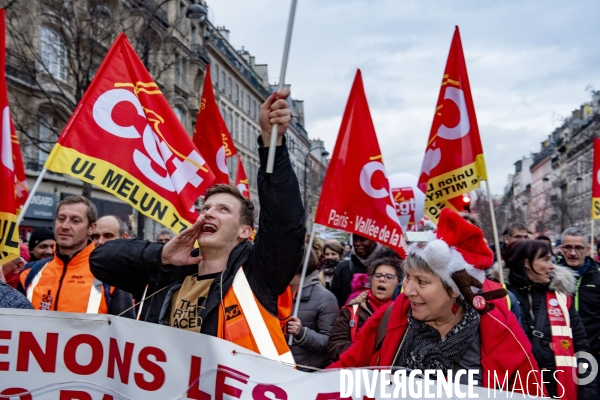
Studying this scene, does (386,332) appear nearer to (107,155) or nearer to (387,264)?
(387,264)

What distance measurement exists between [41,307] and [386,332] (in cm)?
235

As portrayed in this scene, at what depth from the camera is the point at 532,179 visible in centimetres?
11275

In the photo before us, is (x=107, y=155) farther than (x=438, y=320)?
Yes

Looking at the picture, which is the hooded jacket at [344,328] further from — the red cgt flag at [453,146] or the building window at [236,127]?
the building window at [236,127]

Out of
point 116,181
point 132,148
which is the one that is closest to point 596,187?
point 132,148

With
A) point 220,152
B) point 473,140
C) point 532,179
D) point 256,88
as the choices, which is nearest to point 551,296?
point 473,140

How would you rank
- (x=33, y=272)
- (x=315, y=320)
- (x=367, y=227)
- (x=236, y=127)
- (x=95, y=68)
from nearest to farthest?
(x=33, y=272)
(x=315, y=320)
(x=367, y=227)
(x=95, y=68)
(x=236, y=127)

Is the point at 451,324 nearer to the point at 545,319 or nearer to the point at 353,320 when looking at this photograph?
the point at 545,319

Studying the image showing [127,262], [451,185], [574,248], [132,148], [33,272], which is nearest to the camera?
[127,262]

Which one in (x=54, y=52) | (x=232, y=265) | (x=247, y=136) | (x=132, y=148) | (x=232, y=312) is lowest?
(x=232, y=312)

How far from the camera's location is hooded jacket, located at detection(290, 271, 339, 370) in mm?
4309

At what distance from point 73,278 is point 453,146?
12.4 ft

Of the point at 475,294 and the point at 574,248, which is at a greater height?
the point at 574,248

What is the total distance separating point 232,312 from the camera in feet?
8.42
